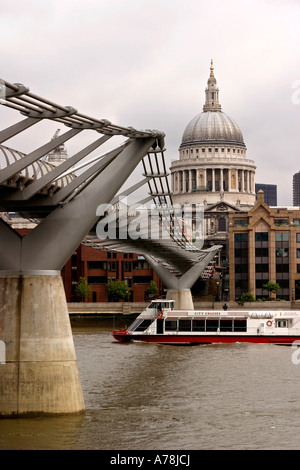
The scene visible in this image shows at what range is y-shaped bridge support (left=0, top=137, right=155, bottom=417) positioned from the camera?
1057 inches

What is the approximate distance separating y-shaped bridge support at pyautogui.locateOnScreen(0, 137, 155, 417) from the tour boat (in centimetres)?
3346

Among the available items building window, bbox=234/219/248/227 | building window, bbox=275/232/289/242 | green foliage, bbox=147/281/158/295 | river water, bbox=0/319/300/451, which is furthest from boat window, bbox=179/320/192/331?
building window, bbox=234/219/248/227

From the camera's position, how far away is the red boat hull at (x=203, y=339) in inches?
2392

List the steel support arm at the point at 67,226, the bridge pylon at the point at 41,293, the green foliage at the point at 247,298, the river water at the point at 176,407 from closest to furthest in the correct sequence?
the river water at the point at 176,407
the bridge pylon at the point at 41,293
the steel support arm at the point at 67,226
the green foliage at the point at 247,298

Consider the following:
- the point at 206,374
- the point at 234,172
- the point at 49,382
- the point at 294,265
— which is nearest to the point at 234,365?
the point at 206,374

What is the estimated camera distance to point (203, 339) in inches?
2405

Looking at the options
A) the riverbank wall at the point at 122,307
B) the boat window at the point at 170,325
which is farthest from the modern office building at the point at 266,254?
the boat window at the point at 170,325

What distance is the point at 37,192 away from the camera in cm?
2709

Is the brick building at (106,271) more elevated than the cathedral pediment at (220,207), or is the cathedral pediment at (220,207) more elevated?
the cathedral pediment at (220,207)

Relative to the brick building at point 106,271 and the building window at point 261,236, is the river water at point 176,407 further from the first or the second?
the building window at point 261,236

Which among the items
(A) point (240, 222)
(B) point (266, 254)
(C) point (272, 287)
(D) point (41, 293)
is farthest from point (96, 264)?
(D) point (41, 293)

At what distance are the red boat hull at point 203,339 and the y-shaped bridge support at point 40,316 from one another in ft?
109

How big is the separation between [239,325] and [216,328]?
4.68ft

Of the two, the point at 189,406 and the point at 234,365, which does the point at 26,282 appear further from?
Result: the point at 234,365
